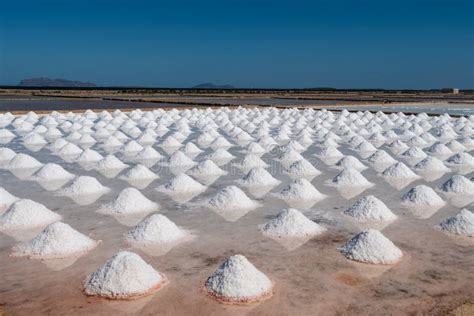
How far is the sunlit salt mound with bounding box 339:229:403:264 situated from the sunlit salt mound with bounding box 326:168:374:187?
2.84 m

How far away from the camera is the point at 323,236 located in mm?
4906

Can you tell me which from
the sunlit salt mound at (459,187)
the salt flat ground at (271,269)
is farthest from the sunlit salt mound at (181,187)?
the sunlit salt mound at (459,187)

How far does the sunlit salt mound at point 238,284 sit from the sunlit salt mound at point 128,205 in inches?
90.2

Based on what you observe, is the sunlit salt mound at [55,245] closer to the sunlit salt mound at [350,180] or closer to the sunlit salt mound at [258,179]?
the sunlit salt mound at [258,179]

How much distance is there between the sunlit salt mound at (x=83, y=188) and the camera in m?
6.65

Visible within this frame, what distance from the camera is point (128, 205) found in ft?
19.0

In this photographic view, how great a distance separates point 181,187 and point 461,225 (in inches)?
137

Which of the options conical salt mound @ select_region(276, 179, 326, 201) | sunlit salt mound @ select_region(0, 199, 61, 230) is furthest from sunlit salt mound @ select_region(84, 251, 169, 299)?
conical salt mound @ select_region(276, 179, 326, 201)

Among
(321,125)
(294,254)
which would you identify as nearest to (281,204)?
(294,254)

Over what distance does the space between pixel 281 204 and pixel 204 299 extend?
9.25ft

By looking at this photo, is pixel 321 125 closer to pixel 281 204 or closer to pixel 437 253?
pixel 281 204

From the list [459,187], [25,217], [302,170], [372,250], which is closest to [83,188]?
[25,217]

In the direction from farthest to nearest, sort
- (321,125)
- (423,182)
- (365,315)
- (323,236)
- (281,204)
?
1. (321,125)
2. (423,182)
3. (281,204)
4. (323,236)
5. (365,315)

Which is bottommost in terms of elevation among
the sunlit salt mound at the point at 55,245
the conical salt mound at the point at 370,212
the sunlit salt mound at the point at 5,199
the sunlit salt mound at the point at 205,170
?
the sunlit salt mound at the point at 5,199
